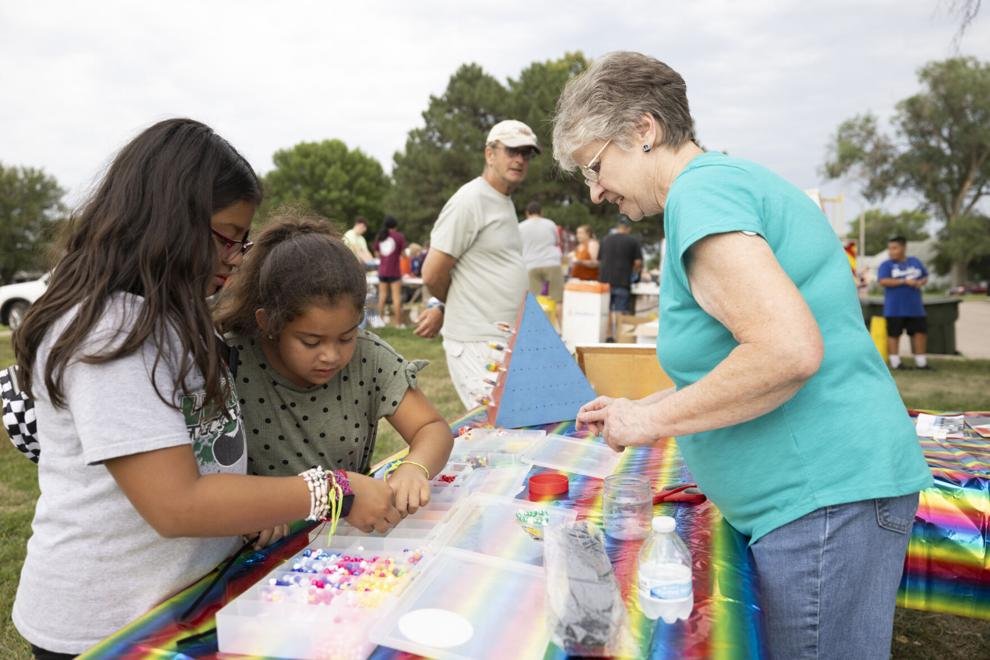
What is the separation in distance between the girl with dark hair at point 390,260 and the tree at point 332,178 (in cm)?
3224

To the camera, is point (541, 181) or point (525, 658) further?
point (541, 181)

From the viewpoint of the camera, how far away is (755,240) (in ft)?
3.61

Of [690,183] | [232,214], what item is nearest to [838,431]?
[690,183]

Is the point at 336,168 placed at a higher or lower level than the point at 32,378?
higher

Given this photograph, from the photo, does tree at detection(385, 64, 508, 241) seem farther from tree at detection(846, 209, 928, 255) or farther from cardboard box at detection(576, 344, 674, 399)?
tree at detection(846, 209, 928, 255)

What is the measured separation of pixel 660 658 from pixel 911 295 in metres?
8.64

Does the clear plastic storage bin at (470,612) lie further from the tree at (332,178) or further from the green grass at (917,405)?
the tree at (332,178)

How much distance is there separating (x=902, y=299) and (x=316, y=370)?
851 cm

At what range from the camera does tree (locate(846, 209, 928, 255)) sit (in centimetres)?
5497

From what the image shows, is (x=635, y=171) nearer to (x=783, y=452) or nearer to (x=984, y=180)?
(x=783, y=452)

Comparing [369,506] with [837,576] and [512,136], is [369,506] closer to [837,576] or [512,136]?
[837,576]

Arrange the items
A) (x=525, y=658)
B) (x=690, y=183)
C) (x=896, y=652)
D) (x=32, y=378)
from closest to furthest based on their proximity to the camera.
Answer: (x=525, y=658) → (x=32, y=378) → (x=690, y=183) → (x=896, y=652)

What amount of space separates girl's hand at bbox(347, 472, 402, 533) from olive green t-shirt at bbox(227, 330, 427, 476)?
1.29ft

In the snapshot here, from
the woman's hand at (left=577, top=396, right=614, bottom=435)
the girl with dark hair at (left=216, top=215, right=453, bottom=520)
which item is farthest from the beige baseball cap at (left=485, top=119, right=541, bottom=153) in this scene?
the woman's hand at (left=577, top=396, right=614, bottom=435)
